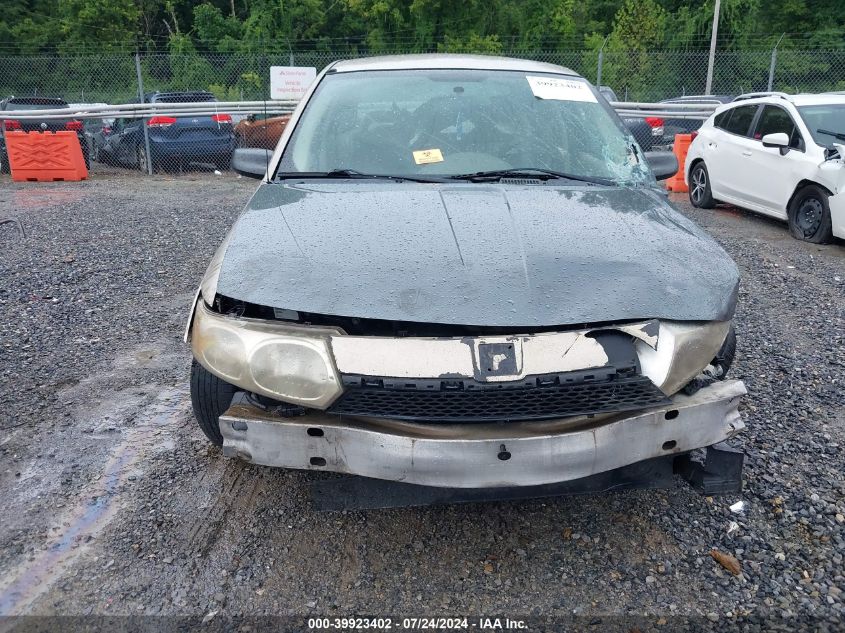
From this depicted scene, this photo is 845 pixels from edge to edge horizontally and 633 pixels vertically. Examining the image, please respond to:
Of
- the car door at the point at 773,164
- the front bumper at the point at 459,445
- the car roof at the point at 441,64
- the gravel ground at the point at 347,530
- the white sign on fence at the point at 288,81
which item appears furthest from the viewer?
the white sign on fence at the point at 288,81

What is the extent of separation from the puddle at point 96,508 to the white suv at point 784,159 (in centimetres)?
681

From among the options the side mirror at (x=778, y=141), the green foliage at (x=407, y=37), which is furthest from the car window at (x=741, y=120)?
the green foliage at (x=407, y=37)

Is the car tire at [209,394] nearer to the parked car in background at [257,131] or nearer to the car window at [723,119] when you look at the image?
the car window at [723,119]

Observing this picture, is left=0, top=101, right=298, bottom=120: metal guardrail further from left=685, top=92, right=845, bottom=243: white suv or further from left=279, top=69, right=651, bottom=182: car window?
left=279, top=69, right=651, bottom=182: car window

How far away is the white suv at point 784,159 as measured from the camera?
750cm

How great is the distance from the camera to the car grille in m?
2.23

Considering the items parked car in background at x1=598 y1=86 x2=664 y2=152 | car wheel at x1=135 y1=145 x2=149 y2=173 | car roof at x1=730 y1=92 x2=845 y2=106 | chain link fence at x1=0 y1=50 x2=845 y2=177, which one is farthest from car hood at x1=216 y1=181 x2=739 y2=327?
car wheel at x1=135 y1=145 x2=149 y2=173

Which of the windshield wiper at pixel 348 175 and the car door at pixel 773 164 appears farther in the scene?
the car door at pixel 773 164

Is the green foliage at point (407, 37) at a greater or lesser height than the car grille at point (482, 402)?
greater

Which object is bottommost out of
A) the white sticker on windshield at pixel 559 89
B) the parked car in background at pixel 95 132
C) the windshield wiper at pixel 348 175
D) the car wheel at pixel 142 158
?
the car wheel at pixel 142 158

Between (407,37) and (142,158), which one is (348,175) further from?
(407,37)

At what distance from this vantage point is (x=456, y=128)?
3.63 metres

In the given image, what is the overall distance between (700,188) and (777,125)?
171 cm

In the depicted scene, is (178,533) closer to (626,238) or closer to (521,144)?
(626,238)
